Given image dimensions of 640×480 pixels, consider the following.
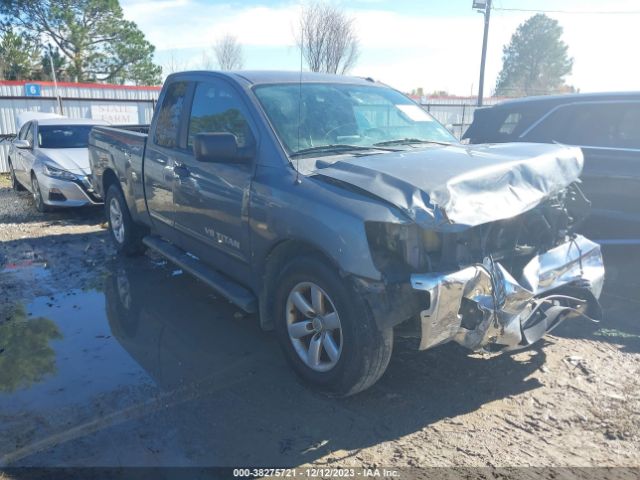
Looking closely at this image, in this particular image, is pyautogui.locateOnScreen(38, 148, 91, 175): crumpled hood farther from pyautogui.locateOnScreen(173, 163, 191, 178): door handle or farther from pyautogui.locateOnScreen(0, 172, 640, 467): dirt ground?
pyautogui.locateOnScreen(173, 163, 191, 178): door handle

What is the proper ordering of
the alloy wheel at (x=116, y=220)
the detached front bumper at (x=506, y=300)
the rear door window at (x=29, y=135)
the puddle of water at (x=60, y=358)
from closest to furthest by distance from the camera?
the detached front bumper at (x=506, y=300)
the puddle of water at (x=60, y=358)
the alloy wheel at (x=116, y=220)
the rear door window at (x=29, y=135)

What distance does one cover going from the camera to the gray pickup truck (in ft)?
9.84

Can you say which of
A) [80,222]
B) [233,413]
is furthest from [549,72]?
[233,413]

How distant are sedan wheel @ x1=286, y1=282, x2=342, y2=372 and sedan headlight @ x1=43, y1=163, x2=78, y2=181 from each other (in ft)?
21.7

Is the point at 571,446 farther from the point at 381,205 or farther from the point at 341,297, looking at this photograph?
the point at 381,205

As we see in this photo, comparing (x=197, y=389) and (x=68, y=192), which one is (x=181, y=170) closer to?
(x=197, y=389)

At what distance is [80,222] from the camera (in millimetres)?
8828

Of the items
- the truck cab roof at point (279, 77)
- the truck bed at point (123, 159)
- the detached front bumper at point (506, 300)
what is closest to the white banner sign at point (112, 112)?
the truck bed at point (123, 159)

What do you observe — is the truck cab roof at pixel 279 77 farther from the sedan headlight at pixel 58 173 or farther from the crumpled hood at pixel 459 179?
the sedan headlight at pixel 58 173

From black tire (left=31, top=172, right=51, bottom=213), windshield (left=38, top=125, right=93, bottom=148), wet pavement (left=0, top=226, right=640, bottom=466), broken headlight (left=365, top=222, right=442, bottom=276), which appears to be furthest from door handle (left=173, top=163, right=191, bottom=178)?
windshield (left=38, top=125, right=93, bottom=148)

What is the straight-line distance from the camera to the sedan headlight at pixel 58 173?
877cm

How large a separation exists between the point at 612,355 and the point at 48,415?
3912 millimetres

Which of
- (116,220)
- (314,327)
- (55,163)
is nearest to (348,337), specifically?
(314,327)

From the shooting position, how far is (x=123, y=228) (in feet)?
21.4
